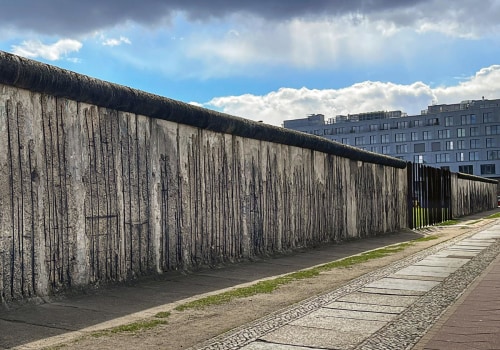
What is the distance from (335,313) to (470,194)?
110 feet

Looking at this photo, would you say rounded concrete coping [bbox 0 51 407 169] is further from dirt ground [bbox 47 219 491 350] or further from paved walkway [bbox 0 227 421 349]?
dirt ground [bbox 47 219 491 350]

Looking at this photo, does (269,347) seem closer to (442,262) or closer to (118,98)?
(118,98)

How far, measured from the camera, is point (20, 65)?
5.83m

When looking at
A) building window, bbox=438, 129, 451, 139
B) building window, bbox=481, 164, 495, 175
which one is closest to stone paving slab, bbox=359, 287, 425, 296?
building window, bbox=481, 164, 495, 175

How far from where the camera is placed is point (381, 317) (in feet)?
19.1

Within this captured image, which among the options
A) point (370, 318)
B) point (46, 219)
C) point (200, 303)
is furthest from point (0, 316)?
point (370, 318)

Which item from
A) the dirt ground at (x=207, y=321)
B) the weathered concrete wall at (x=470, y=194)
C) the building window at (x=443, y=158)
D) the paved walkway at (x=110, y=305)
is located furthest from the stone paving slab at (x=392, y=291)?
the building window at (x=443, y=158)

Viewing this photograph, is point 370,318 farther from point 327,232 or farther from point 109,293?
point 327,232

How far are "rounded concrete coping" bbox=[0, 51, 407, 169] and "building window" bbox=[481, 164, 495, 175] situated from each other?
91.1 m

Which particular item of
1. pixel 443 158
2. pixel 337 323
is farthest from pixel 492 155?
pixel 337 323

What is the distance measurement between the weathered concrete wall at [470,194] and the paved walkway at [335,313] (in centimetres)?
2234

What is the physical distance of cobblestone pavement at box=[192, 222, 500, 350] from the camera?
475 cm

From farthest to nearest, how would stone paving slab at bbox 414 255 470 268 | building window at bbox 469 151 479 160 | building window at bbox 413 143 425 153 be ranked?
building window at bbox 413 143 425 153 < building window at bbox 469 151 479 160 < stone paving slab at bbox 414 255 470 268

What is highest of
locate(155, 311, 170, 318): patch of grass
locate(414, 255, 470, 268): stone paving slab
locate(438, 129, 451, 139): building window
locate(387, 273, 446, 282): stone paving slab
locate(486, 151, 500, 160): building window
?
locate(438, 129, 451, 139): building window
